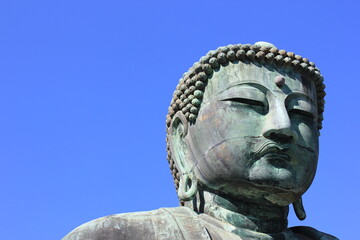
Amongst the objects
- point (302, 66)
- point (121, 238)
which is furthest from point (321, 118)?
point (121, 238)

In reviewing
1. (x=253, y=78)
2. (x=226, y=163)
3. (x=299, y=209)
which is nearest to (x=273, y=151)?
(x=226, y=163)

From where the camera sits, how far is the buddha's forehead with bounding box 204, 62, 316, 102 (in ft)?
39.1

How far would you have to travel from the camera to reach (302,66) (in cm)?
1222

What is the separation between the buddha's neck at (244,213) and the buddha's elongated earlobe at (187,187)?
0.19 meters

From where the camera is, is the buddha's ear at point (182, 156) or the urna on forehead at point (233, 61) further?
the urna on forehead at point (233, 61)

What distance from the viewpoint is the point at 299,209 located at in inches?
482

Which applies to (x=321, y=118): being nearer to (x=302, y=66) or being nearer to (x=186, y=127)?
(x=302, y=66)

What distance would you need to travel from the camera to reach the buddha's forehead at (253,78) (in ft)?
39.1

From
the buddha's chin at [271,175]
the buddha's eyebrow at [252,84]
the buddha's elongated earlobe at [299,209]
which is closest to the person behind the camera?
the buddha's chin at [271,175]

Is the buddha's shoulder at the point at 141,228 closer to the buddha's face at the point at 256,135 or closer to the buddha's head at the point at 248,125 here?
the buddha's head at the point at 248,125

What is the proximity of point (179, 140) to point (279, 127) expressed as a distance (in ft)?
5.05

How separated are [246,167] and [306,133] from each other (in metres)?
0.90

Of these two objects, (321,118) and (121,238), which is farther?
(321,118)

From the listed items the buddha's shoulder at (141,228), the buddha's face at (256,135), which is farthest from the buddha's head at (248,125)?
the buddha's shoulder at (141,228)
